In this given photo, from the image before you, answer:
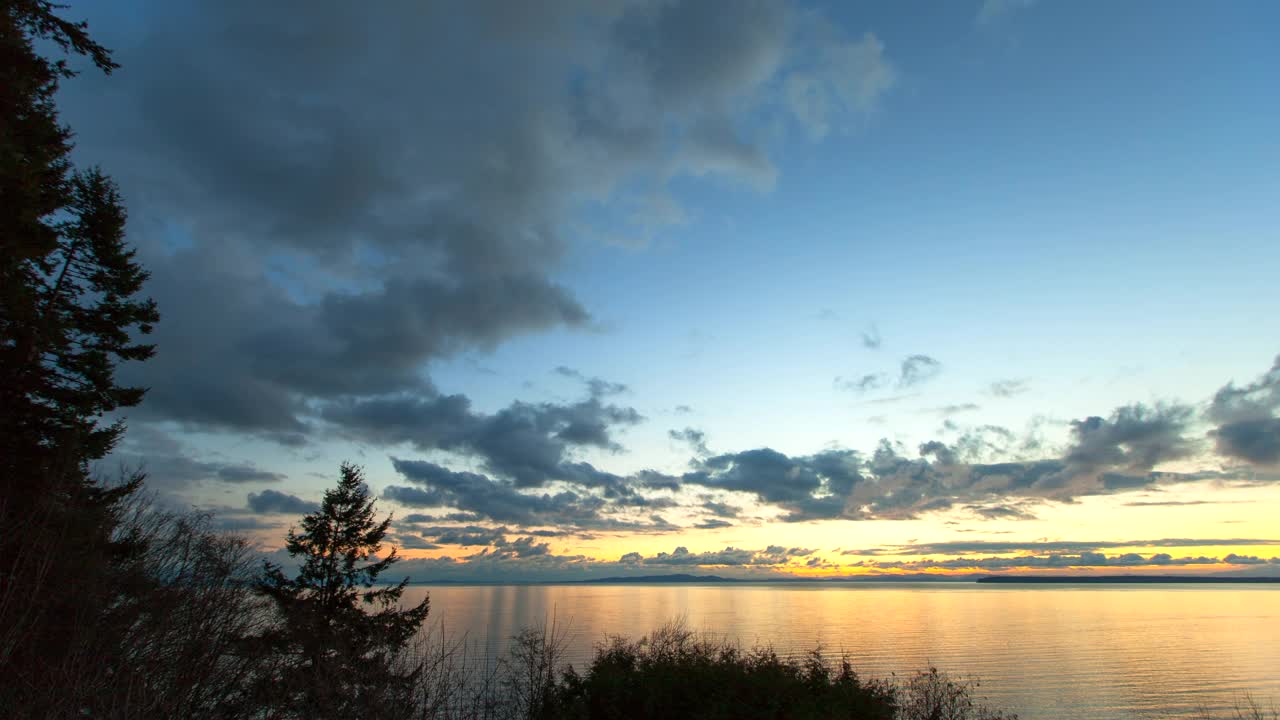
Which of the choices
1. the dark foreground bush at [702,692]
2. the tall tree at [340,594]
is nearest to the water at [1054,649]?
the tall tree at [340,594]

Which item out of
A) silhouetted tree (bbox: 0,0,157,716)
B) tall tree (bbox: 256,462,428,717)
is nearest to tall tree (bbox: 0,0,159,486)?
silhouetted tree (bbox: 0,0,157,716)

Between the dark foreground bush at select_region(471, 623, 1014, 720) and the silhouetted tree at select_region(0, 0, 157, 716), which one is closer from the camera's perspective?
the silhouetted tree at select_region(0, 0, 157, 716)

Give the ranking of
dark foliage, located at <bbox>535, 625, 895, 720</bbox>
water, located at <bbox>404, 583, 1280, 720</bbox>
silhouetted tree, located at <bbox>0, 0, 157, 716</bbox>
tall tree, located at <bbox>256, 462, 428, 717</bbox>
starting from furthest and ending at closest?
water, located at <bbox>404, 583, 1280, 720</bbox>
tall tree, located at <bbox>256, 462, 428, 717</bbox>
dark foliage, located at <bbox>535, 625, 895, 720</bbox>
silhouetted tree, located at <bbox>0, 0, 157, 716</bbox>

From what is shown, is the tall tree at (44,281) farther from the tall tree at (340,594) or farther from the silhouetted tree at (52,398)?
the tall tree at (340,594)

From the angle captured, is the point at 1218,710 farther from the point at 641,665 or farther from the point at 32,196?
the point at 32,196

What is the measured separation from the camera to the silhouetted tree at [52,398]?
15.0m

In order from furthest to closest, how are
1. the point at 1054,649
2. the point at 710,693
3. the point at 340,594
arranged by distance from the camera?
the point at 1054,649, the point at 340,594, the point at 710,693

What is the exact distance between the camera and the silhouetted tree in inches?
592

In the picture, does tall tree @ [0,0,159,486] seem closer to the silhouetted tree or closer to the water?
the silhouetted tree

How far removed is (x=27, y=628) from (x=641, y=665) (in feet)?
60.7

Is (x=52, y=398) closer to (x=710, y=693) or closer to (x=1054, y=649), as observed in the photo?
(x=710, y=693)

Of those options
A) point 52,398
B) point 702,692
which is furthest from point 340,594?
point 702,692

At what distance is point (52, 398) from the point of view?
977 inches

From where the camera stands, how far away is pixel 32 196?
57.2ft
